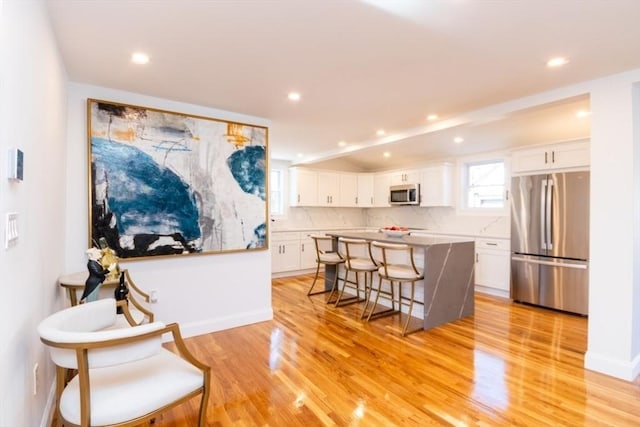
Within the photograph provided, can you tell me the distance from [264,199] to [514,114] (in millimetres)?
2752

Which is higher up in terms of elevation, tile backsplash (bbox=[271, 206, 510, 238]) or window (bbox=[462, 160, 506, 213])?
window (bbox=[462, 160, 506, 213])

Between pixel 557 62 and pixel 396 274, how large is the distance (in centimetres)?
231

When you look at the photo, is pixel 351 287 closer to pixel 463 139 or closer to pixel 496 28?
pixel 463 139

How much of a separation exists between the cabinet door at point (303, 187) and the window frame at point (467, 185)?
9.07ft

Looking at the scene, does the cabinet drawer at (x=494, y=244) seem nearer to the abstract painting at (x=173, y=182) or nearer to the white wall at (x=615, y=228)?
the white wall at (x=615, y=228)

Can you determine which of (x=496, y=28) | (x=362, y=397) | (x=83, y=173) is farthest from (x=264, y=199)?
(x=496, y=28)

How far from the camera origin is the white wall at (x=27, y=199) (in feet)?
3.84

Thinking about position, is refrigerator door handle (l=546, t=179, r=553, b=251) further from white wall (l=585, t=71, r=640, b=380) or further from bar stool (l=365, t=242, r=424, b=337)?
bar stool (l=365, t=242, r=424, b=337)

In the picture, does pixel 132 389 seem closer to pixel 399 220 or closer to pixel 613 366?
pixel 613 366

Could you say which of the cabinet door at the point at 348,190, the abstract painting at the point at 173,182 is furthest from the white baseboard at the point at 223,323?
the cabinet door at the point at 348,190

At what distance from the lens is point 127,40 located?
2.07 metres

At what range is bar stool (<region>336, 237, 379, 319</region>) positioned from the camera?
13.0ft

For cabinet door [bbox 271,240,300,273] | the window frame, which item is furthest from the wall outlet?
the window frame

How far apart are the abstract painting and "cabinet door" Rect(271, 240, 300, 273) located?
2374 mm
